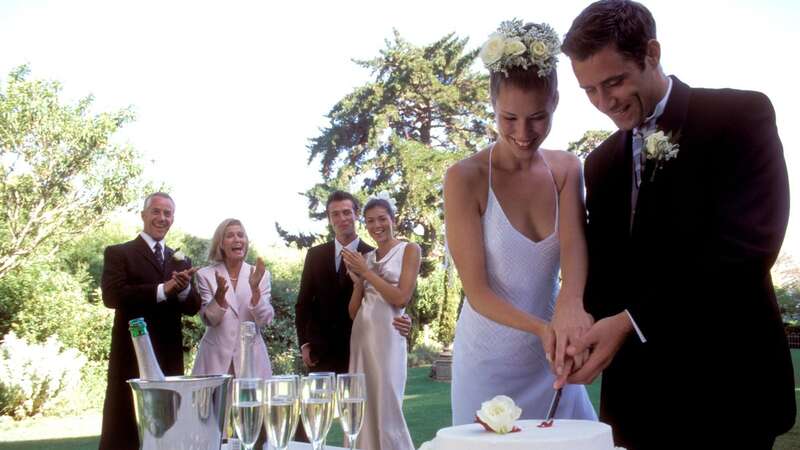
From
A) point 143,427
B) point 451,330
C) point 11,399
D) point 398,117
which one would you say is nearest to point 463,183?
point 143,427

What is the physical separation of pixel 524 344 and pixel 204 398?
1224 mm

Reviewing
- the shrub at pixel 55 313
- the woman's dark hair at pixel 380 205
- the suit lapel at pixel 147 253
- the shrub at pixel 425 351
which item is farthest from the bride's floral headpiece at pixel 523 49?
the shrub at pixel 425 351

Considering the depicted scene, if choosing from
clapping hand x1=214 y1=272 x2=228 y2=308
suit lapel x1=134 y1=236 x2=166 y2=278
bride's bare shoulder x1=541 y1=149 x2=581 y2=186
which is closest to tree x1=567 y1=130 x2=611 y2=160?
clapping hand x1=214 y1=272 x2=228 y2=308

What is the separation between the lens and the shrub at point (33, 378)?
32.6 feet

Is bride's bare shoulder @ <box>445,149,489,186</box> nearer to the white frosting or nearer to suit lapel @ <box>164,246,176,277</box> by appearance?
the white frosting

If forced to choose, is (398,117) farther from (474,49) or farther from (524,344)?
(524,344)

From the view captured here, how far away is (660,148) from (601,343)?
20.1 inches

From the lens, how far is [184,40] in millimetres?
29656

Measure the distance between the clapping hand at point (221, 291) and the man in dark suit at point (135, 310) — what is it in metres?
0.14

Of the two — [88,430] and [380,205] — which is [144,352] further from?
[88,430]

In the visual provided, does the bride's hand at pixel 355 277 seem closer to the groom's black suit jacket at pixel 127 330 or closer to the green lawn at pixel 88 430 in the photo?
the groom's black suit jacket at pixel 127 330

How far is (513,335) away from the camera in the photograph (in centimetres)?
265

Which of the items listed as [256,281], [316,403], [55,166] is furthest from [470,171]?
[55,166]

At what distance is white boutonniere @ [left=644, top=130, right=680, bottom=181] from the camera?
6.98 ft
